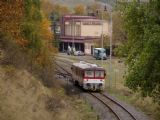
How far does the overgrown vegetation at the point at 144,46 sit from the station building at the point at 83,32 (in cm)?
8617

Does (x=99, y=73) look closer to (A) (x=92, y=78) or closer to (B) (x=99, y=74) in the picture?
(B) (x=99, y=74)

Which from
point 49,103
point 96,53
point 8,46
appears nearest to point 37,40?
Result: point 8,46

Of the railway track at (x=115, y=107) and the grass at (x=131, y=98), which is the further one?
the grass at (x=131, y=98)

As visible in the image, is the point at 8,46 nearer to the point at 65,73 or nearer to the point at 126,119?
the point at 126,119

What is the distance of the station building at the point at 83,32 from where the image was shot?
11769cm

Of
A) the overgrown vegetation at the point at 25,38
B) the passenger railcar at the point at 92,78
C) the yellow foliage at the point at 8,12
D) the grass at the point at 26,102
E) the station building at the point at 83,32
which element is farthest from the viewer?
the station building at the point at 83,32

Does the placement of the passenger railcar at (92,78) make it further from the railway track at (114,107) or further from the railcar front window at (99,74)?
the railway track at (114,107)

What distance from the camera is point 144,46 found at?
25.8 m

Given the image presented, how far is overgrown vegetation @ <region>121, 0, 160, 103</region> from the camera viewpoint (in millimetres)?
25078

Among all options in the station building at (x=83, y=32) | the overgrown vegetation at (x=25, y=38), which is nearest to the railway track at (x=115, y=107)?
the overgrown vegetation at (x=25, y=38)

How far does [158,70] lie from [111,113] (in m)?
9.88

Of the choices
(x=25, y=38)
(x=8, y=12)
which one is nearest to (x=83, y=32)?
A: (x=25, y=38)

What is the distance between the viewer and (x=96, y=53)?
94.6 m

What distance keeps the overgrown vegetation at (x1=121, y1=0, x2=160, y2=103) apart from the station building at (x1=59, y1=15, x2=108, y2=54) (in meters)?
86.2
